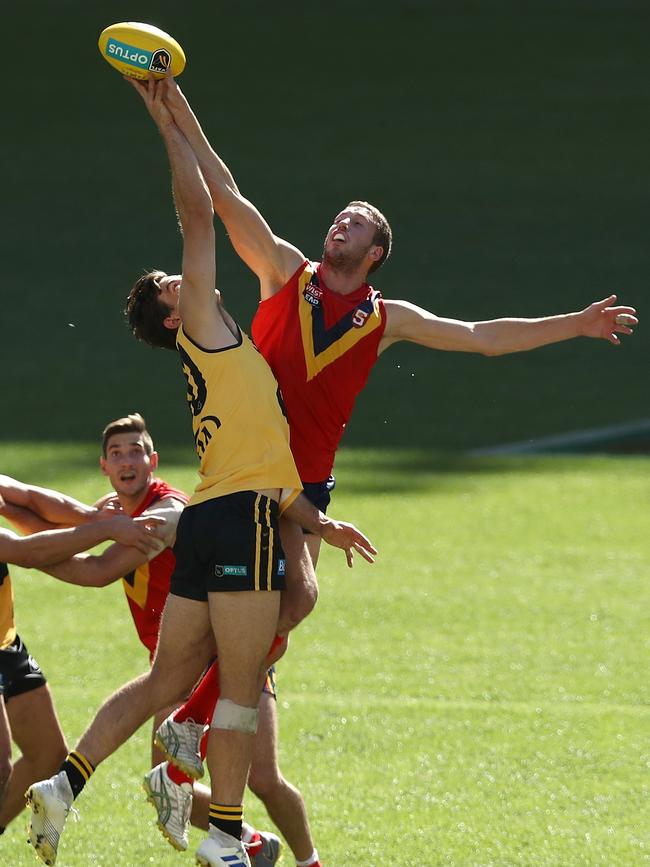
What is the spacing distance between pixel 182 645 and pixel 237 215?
1.76 metres

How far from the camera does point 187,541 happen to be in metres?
6.22

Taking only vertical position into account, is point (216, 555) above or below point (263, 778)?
above

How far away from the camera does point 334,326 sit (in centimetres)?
665

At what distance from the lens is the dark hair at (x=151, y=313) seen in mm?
6395

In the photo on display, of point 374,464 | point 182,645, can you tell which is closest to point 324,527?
point 182,645

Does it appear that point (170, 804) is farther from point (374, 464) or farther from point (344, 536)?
point (374, 464)

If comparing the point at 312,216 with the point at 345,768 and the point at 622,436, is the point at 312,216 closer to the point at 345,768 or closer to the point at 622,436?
the point at 622,436

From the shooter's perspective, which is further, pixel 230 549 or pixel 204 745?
pixel 204 745

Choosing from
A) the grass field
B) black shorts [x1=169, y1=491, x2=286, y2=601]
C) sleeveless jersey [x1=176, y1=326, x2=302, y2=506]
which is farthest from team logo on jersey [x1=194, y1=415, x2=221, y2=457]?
the grass field

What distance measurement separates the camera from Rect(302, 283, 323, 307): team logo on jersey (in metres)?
6.67

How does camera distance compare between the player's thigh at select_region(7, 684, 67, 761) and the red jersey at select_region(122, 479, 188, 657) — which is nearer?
the red jersey at select_region(122, 479, 188, 657)

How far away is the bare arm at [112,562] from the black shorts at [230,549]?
0.35 metres

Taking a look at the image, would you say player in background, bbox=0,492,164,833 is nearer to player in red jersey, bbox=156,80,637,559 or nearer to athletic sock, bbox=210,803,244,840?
player in red jersey, bbox=156,80,637,559

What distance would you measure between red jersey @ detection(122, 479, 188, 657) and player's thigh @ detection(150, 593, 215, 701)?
27.7 inches
